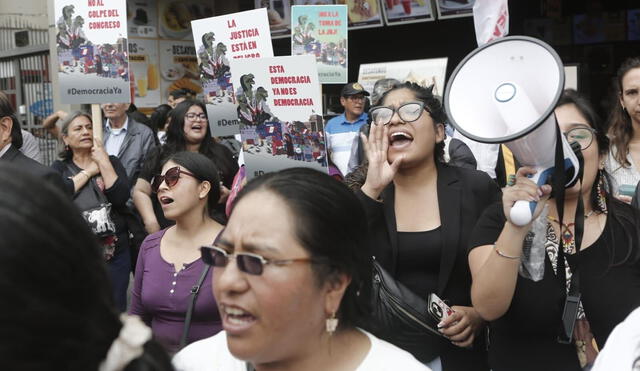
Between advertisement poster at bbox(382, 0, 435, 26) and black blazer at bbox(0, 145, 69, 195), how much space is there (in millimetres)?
6798

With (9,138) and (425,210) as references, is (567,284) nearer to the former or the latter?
(425,210)

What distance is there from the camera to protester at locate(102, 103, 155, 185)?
23.4 ft

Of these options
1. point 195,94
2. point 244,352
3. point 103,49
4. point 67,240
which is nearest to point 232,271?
point 244,352

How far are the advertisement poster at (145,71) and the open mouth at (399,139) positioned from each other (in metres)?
9.55

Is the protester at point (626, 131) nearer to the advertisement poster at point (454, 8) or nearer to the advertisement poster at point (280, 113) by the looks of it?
the advertisement poster at point (280, 113)

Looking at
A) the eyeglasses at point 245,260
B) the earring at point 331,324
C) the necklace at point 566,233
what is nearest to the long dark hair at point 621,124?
the necklace at point 566,233

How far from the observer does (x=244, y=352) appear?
1842mm

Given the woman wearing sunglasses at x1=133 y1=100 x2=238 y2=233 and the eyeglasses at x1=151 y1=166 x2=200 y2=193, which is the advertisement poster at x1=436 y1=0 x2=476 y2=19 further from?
the eyeglasses at x1=151 y1=166 x2=200 y2=193

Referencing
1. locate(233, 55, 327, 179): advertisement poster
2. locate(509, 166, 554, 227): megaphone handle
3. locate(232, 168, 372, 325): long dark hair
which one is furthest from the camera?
locate(233, 55, 327, 179): advertisement poster

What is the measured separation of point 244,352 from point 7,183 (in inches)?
32.6

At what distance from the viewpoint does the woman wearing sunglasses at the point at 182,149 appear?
581 cm

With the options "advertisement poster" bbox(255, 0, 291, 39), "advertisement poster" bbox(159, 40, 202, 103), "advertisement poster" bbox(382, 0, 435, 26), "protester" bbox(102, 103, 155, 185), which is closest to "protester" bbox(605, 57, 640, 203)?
"protester" bbox(102, 103, 155, 185)

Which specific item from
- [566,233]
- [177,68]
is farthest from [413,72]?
[566,233]

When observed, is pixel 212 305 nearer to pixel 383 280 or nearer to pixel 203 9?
pixel 383 280
